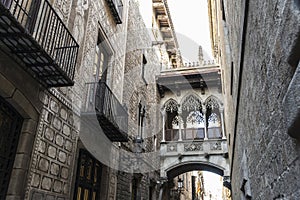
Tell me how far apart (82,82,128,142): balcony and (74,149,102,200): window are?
2.60 feet

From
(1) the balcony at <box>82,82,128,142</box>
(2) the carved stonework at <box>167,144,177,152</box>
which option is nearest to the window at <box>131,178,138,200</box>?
(1) the balcony at <box>82,82,128,142</box>

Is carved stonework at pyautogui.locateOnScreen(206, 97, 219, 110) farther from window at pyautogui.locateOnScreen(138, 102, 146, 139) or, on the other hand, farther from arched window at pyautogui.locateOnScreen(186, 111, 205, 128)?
window at pyautogui.locateOnScreen(138, 102, 146, 139)

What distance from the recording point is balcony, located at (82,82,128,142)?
6282 mm

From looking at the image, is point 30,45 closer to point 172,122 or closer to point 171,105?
point 171,105

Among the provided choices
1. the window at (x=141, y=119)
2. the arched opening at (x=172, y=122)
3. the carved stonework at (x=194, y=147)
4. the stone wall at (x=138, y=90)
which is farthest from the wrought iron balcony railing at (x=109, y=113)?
the arched opening at (x=172, y=122)

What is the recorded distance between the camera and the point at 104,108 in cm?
677

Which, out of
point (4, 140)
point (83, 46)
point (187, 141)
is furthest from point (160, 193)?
point (4, 140)

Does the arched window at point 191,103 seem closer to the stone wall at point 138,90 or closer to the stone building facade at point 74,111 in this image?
the stone wall at point 138,90

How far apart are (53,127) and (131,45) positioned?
6.75m

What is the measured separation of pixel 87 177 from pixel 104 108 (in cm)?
173

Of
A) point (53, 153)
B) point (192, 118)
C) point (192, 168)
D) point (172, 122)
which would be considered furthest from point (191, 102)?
point (53, 153)

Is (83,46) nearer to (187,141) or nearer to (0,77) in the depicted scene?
(0,77)

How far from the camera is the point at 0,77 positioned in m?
3.71

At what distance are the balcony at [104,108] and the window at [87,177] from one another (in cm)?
79
